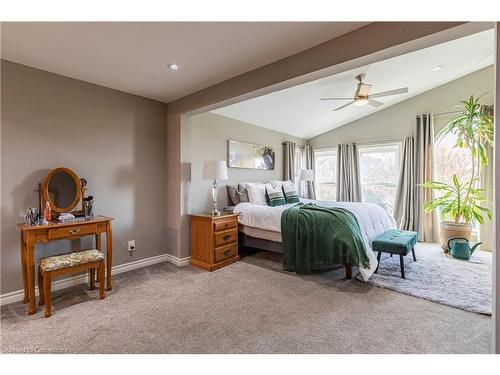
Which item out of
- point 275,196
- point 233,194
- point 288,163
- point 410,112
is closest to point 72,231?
point 233,194

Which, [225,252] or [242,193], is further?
[242,193]

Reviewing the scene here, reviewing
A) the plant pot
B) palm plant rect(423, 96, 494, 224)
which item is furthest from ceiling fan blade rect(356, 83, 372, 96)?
the plant pot

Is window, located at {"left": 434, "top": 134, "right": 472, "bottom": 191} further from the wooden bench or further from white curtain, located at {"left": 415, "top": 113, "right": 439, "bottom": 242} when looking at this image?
the wooden bench

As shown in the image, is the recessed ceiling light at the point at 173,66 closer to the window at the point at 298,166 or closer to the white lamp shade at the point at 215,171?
the white lamp shade at the point at 215,171

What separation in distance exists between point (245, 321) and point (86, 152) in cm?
252

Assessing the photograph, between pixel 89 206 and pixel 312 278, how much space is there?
2.67m

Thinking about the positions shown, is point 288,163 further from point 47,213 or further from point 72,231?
point 47,213

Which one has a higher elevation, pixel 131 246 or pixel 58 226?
pixel 58 226

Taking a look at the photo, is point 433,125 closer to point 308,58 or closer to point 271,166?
point 271,166

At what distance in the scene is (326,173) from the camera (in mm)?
6578

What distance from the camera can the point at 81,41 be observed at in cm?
200

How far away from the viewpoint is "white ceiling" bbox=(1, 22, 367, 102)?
1.83 metres

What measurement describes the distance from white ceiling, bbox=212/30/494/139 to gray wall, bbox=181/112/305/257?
0.69ft
